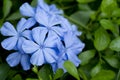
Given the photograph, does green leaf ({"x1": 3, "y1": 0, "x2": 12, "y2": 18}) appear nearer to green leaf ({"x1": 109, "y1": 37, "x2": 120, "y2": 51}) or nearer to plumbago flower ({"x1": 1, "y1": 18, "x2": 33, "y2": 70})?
plumbago flower ({"x1": 1, "y1": 18, "x2": 33, "y2": 70})

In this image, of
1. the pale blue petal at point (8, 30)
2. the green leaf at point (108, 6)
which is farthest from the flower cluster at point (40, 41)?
the green leaf at point (108, 6)

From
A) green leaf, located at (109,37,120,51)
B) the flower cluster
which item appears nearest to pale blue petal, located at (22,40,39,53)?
the flower cluster

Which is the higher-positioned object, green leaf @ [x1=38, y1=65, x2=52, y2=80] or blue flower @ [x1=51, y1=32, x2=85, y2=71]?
blue flower @ [x1=51, y1=32, x2=85, y2=71]

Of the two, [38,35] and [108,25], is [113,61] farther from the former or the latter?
[38,35]

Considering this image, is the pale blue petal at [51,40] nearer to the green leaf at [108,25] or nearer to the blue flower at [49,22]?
the blue flower at [49,22]

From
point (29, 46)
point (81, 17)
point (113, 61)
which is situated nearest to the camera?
point (29, 46)

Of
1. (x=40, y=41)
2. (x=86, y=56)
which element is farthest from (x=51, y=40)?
(x=86, y=56)
